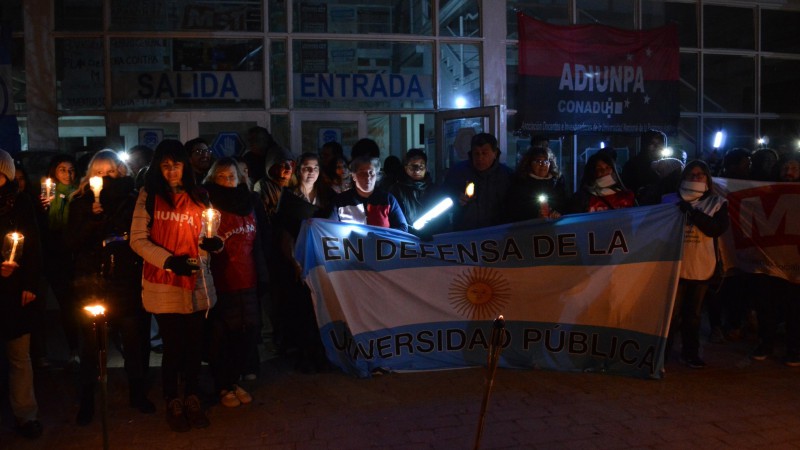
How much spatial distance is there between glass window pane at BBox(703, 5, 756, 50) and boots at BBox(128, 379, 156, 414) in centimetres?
1145

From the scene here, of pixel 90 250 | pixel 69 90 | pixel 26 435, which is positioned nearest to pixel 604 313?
pixel 90 250

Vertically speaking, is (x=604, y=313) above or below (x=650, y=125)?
below

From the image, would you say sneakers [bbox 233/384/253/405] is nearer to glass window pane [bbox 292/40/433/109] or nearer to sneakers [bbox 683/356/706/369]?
sneakers [bbox 683/356/706/369]

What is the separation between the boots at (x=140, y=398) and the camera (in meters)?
5.30

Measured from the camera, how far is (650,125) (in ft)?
39.3

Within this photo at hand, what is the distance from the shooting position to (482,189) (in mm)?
6777

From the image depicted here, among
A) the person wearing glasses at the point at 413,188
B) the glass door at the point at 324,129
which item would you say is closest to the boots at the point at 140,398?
the person wearing glasses at the point at 413,188

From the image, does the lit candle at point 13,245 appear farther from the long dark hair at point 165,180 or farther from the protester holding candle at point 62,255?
the protester holding candle at point 62,255

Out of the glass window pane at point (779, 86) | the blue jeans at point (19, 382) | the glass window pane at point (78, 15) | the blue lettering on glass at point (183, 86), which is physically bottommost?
the blue jeans at point (19, 382)

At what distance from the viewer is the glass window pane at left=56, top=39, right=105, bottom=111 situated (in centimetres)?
998

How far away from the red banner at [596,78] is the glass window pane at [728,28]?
118 cm

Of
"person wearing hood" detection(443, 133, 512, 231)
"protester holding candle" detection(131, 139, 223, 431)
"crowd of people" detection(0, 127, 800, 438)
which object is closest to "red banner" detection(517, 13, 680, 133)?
"crowd of people" detection(0, 127, 800, 438)

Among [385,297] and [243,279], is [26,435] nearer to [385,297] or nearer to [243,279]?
[243,279]

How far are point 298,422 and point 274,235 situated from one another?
2.05 m
